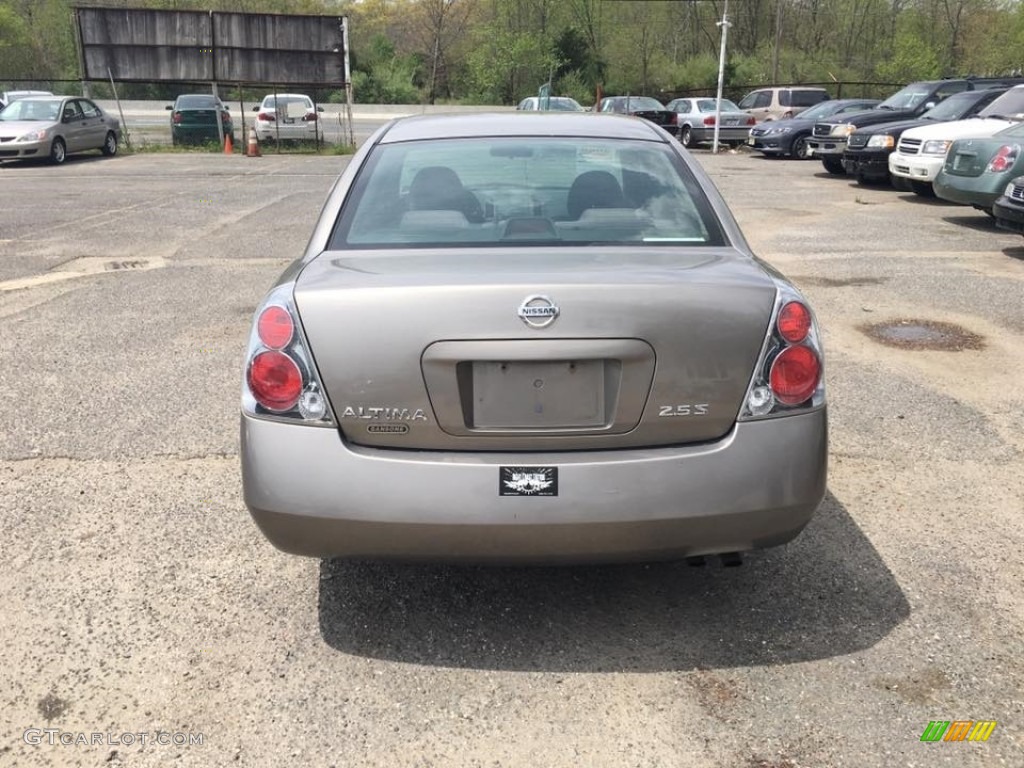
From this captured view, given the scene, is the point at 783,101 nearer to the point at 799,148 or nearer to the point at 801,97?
the point at 801,97

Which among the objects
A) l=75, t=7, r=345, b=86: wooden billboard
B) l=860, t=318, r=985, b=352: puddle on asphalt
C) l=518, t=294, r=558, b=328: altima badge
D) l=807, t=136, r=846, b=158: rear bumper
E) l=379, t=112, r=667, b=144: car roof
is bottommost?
l=860, t=318, r=985, b=352: puddle on asphalt

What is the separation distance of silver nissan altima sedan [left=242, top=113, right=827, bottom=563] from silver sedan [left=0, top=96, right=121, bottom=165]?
21.6 metres

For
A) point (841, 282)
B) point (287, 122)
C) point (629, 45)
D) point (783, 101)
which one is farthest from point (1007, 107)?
point (629, 45)

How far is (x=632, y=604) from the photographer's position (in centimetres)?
328

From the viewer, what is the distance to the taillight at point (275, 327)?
9.09 ft

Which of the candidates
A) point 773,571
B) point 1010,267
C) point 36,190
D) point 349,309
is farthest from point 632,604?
point 36,190

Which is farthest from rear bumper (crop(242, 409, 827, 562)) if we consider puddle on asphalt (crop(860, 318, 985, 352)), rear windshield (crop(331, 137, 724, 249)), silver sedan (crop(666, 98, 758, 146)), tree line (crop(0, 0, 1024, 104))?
tree line (crop(0, 0, 1024, 104))

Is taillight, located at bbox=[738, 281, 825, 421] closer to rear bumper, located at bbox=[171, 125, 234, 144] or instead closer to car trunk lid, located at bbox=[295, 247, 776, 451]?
car trunk lid, located at bbox=[295, 247, 776, 451]

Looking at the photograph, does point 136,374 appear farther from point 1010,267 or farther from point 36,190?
point 36,190

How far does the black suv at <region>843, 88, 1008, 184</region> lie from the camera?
16.2 m

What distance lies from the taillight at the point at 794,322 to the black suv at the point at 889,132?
582 inches

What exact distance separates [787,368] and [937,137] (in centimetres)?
1325

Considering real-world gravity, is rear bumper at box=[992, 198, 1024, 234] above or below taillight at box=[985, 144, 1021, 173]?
below

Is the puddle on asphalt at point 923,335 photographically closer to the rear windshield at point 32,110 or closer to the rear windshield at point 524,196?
the rear windshield at point 524,196
